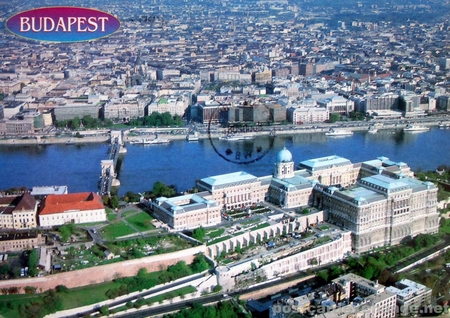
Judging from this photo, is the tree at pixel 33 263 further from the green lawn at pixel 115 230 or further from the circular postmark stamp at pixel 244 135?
the circular postmark stamp at pixel 244 135

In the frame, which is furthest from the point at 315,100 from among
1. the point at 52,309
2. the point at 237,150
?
the point at 52,309

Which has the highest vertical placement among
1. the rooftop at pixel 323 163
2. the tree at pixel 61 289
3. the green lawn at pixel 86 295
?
the rooftop at pixel 323 163

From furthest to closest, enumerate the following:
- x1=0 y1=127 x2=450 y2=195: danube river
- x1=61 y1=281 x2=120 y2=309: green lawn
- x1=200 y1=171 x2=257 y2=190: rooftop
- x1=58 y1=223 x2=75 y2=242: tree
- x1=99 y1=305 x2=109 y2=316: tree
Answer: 1. x1=0 y1=127 x2=450 y2=195: danube river
2. x1=200 y1=171 x2=257 y2=190: rooftop
3. x1=58 y1=223 x2=75 y2=242: tree
4. x1=61 y1=281 x2=120 y2=309: green lawn
5. x1=99 y1=305 x2=109 y2=316: tree

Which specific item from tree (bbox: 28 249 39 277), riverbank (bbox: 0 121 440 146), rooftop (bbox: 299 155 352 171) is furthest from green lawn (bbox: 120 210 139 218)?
riverbank (bbox: 0 121 440 146)

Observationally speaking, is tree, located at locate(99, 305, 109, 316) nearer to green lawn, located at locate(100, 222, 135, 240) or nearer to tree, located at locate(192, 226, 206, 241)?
green lawn, located at locate(100, 222, 135, 240)

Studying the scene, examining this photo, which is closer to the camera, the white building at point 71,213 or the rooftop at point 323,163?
the white building at point 71,213

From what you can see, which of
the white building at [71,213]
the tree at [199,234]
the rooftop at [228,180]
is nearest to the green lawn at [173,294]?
the tree at [199,234]
